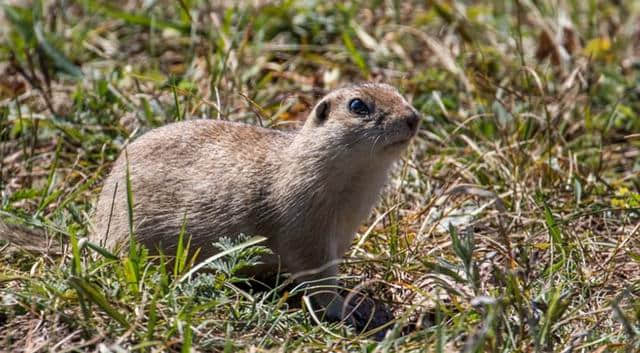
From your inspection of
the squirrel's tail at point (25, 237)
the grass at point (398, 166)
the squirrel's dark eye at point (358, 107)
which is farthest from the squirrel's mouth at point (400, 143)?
the squirrel's tail at point (25, 237)

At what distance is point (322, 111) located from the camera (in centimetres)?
504

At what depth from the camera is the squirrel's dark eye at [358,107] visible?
193 inches

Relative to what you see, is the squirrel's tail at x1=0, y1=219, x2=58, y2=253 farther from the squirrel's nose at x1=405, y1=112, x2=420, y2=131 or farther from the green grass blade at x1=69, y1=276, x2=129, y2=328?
the squirrel's nose at x1=405, y1=112, x2=420, y2=131

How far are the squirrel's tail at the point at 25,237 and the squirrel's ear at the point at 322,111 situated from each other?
4.64 ft

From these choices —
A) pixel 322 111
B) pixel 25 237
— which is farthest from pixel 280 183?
pixel 25 237

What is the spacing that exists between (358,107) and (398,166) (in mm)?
1524

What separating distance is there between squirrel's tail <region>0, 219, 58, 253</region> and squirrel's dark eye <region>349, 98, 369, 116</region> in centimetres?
157

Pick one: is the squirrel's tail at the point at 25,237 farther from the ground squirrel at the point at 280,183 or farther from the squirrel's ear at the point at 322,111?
the squirrel's ear at the point at 322,111

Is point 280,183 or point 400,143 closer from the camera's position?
point 400,143

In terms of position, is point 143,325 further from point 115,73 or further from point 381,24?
point 381,24

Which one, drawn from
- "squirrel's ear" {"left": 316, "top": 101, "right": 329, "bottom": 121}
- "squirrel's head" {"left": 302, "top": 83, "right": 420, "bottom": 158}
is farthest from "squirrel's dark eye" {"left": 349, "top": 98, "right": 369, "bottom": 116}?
"squirrel's ear" {"left": 316, "top": 101, "right": 329, "bottom": 121}

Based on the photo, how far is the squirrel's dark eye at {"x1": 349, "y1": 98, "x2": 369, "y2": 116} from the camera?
4914 millimetres

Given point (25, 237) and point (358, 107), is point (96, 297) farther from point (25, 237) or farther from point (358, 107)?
point (358, 107)

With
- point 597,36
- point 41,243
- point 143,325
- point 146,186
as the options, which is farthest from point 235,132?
point 597,36
